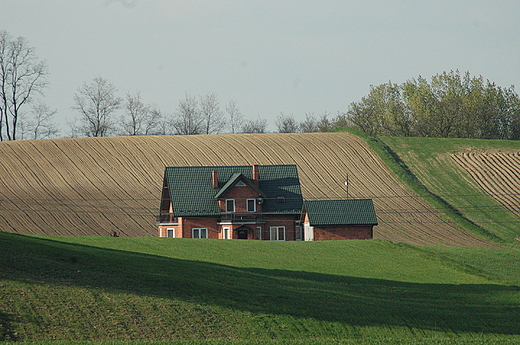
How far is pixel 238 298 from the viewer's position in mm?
24422

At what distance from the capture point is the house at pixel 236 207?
5316cm

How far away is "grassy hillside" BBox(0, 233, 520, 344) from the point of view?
19.8 meters

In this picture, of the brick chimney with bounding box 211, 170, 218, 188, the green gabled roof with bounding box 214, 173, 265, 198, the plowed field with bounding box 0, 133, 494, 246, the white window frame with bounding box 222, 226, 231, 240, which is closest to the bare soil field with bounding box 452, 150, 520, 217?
the plowed field with bounding box 0, 133, 494, 246

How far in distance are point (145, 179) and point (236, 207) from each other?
1980cm

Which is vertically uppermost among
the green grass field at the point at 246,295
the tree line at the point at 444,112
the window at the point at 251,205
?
the tree line at the point at 444,112

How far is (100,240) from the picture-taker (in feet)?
131

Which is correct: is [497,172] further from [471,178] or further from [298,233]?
[298,233]

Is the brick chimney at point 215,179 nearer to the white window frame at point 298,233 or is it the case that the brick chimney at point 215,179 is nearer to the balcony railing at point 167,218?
the balcony railing at point 167,218

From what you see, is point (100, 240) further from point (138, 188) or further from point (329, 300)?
point (138, 188)

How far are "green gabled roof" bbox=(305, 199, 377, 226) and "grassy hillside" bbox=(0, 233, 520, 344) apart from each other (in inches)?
535

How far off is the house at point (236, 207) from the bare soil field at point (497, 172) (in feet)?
80.9

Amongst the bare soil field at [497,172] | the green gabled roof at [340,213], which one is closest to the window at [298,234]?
the green gabled roof at [340,213]

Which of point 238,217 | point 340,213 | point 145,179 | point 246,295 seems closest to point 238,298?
point 246,295

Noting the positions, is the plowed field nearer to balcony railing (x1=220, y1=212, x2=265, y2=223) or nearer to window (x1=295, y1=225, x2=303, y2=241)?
balcony railing (x1=220, y1=212, x2=265, y2=223)
